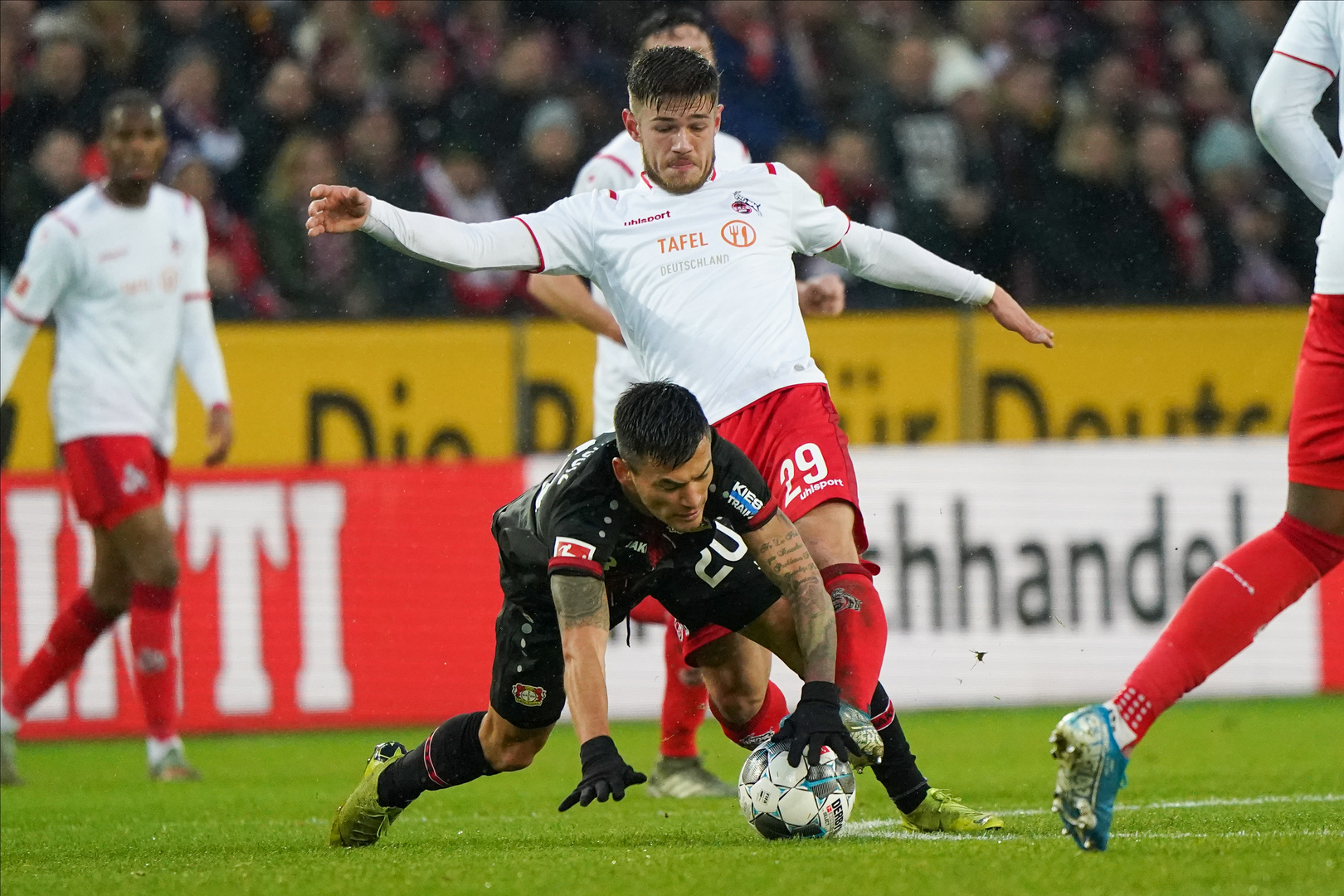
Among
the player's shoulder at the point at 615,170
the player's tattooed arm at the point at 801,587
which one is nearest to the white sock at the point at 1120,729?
the player's tattooed arm at the point at 801,587

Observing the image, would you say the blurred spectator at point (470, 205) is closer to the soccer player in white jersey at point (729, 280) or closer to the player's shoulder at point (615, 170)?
the player's shoulder at point (615, 170)

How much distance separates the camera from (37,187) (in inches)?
420

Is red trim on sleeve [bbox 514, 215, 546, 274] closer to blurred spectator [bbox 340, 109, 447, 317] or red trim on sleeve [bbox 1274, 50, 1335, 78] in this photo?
red trim on sleeve [bbox 1274, 50, 1335, 78]

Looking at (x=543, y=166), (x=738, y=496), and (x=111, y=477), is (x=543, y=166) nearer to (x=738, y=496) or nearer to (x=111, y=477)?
(x=111, y=477)

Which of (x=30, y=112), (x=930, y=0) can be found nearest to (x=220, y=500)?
(x=30, y=112)

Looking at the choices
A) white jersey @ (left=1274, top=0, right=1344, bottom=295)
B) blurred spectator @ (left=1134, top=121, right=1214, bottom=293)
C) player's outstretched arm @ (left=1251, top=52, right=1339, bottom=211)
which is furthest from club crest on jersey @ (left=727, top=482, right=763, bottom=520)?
blurred spectator @ (left=1134, top=121, right=1214, bottom=293)

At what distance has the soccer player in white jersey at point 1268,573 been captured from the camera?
411 centimetres

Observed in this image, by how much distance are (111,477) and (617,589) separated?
3597mm

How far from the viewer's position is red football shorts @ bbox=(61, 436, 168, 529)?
7.76 m

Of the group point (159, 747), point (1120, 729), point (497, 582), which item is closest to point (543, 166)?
point (497, 582)

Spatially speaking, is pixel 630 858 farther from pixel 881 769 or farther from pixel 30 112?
pixel 30 112

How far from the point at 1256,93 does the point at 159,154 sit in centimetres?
486

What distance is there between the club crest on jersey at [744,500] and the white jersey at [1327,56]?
138 centimetres

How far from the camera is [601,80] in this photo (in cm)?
1186
